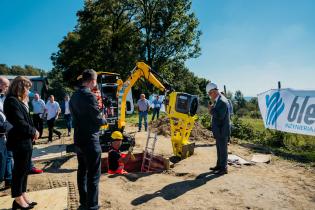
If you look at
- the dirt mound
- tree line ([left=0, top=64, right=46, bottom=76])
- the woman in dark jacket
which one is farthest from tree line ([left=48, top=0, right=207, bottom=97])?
tree line ([left=0, top=64, right=46, bottom=76])

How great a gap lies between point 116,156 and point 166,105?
334 cm

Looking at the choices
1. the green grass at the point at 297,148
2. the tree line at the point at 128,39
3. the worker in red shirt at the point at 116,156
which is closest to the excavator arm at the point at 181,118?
the worker in red shirt at the point at 116,156

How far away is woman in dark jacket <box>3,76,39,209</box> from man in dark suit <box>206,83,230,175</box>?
417 centimetres

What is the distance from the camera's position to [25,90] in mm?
4465

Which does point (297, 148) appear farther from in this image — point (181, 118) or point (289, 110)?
point (181, 118)

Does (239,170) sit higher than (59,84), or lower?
lower

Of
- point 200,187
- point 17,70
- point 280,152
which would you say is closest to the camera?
point 200,187

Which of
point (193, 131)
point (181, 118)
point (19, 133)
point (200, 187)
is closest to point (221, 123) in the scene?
point (200, 187)

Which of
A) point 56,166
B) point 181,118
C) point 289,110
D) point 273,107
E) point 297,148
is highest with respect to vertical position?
point 273,107

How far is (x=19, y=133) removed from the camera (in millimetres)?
4324

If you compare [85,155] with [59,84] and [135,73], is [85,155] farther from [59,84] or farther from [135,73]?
[59,84]

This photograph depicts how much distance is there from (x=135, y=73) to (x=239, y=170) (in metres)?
4.79

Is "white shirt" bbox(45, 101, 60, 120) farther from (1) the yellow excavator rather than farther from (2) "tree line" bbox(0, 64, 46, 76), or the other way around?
(2) "tree line" bbox(0, 64, 46, 76)

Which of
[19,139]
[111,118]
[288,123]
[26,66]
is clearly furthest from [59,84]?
[26,66]
